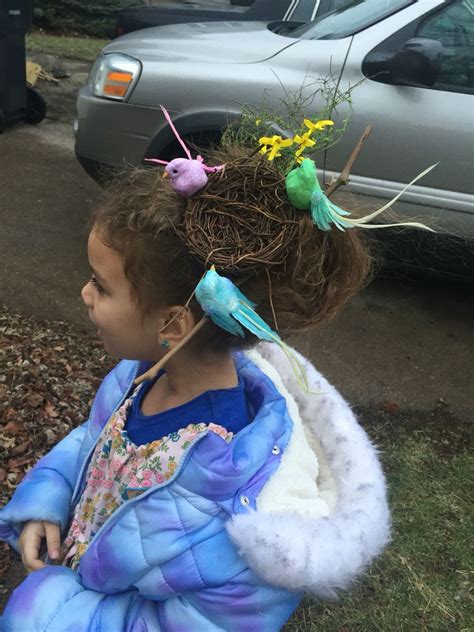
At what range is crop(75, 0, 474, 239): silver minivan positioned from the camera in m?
3.88

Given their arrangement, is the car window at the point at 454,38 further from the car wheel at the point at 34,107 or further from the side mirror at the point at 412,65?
the car wheel at the point at 34,107

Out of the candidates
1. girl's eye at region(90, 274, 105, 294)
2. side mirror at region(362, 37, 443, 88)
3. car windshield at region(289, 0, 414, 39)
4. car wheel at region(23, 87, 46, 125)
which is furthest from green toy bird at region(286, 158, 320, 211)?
car wheel at region(23, 87, 46, 125)

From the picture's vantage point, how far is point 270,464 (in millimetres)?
1421

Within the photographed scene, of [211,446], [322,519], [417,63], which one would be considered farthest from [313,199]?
[417,63]

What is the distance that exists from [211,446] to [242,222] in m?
0.44

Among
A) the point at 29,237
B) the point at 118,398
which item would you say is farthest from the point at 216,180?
the point at 29,237

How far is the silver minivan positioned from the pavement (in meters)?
0.69

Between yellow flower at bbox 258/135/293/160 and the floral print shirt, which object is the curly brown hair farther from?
the floral print shirt

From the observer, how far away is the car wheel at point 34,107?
705 centimetres

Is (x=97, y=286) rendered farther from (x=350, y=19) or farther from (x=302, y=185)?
(x=350, y=19)

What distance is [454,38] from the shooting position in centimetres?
404

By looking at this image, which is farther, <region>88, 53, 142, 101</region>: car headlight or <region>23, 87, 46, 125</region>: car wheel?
<region>23, 87, 46, 125</region>: car wheel

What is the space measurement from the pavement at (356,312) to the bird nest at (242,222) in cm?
241

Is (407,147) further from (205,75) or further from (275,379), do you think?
(275,379)
